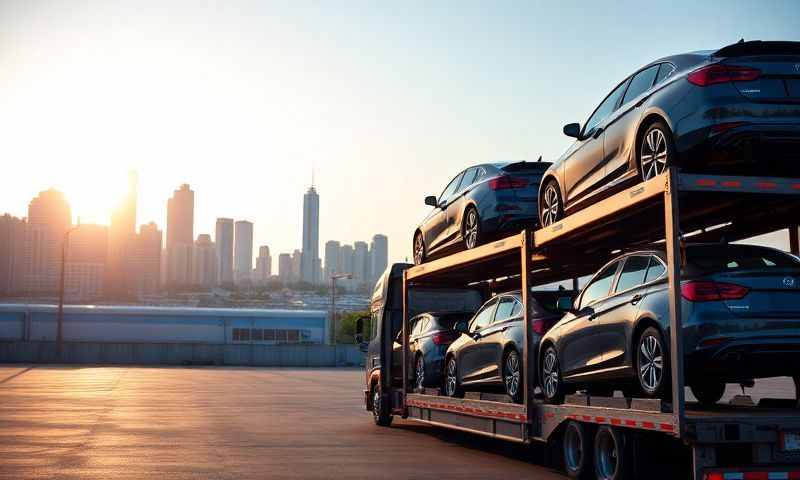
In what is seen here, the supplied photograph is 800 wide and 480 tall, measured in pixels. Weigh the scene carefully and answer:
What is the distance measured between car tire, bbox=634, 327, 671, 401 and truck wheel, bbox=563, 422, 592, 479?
1.18m

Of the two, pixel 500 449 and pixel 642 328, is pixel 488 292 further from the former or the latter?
pixel 642 328

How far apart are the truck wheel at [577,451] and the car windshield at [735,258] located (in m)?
2.26

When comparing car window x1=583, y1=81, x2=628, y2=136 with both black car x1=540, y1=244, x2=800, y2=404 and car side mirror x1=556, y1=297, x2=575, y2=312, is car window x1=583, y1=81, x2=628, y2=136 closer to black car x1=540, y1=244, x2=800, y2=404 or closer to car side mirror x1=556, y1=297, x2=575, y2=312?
black car x1=540, y1=244, x2=800, y2=404

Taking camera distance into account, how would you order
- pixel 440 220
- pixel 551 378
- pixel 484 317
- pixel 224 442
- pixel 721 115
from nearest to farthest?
1. pixel 721 115
2. pixel 551 378
3. pixel 484 317
4. pixel 224 442
5. pixel 440 220

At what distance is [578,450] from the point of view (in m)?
9.42

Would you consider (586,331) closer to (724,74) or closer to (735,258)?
(735,258)

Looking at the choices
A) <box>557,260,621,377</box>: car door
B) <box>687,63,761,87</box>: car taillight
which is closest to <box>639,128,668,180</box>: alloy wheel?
<box>687,63,761,87</box>: car taillight

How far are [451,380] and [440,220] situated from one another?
2606 mm

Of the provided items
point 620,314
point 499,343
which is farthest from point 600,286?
point 499,343

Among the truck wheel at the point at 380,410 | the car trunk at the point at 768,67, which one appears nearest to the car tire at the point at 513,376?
the car trunk at the point at 768,67

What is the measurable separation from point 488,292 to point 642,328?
8.00 m

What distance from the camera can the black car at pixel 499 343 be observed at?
10953 millimetres

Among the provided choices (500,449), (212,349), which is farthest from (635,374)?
(212,349)

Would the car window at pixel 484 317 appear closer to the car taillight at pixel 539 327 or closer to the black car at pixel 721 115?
the car taillight at pixel 539 327
